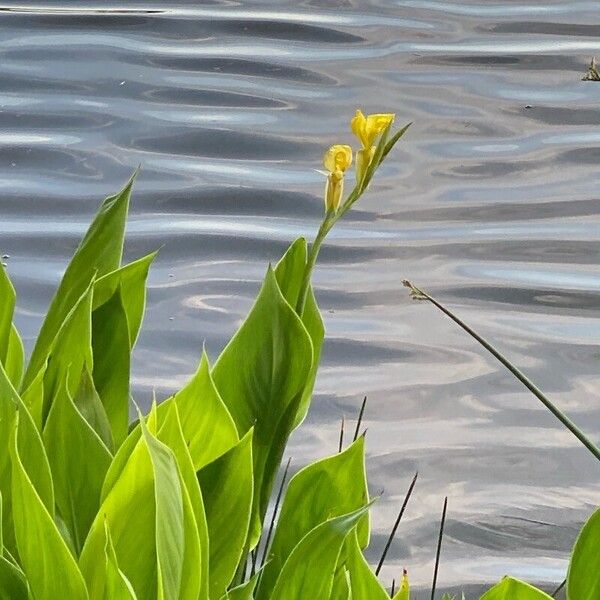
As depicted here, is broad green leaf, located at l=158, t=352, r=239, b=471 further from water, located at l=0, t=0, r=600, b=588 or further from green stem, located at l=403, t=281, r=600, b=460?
water, located at l=0, t=0, r=600, b=588

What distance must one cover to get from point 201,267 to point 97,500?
1.61 m

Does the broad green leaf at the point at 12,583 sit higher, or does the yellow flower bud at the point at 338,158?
the yellow flower bud at the point at 338,158

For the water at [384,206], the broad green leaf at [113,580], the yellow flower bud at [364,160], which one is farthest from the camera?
the water at [384,206]

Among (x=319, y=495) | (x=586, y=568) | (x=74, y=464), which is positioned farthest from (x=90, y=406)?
(x=586, y=568)

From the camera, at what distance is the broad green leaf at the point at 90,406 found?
26.6 inches

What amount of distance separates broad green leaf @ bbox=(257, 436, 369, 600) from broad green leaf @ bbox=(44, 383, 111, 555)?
0.13m

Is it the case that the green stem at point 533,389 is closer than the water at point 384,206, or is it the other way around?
the green stem at point 533,389

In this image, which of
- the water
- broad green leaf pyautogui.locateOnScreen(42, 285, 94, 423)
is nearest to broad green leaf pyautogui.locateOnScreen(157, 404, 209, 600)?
broad green leaf pyautogui.locateOnScreen(42, 285, 94, 423)

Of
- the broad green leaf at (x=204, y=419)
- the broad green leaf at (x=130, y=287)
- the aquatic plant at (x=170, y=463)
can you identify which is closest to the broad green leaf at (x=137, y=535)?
the aquatic plant at (x=170, y=463)

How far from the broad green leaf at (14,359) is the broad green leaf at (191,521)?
0.23m

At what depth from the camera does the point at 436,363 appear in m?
1.95

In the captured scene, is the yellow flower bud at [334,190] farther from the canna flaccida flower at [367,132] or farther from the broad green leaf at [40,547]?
the broad green leaf at [40,547]

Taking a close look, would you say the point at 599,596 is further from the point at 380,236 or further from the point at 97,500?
the point at 380,236

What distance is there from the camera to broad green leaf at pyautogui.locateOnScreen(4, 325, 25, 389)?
32.6 inches
